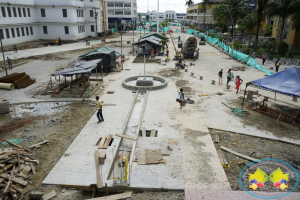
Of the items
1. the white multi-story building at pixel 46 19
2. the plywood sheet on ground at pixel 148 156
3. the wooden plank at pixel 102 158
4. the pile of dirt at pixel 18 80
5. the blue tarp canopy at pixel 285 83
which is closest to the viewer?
the wooden plank at pixel 102 158

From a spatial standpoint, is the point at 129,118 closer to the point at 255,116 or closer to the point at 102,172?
the point at 102,172

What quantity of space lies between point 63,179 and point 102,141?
266cm

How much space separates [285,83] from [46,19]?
A: 48805mm

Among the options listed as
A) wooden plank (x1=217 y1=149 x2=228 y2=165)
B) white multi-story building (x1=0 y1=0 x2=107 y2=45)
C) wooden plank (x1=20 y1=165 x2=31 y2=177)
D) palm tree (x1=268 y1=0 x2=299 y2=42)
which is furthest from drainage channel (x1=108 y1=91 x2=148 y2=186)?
white multi-story building (x1=0 y1=0 x2=107 y2=45)

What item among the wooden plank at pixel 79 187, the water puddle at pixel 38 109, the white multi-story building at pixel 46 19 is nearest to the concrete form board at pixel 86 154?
the wooden plank at pixel 79 187

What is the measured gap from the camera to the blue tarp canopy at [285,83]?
43.9ft

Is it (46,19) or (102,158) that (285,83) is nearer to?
(102,158)

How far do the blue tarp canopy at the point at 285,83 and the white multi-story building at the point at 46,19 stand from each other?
133ft

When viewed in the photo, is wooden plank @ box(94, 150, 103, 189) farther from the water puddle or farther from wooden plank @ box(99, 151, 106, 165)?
the water puddle

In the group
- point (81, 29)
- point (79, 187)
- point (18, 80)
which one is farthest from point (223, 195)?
point (81, 29)

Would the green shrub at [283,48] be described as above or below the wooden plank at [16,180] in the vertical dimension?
above

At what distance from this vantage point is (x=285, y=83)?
45.9 ft

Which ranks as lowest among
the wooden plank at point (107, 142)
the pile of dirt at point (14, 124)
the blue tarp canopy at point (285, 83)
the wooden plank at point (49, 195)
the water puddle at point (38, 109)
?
the wooden plank at point (49, 195)

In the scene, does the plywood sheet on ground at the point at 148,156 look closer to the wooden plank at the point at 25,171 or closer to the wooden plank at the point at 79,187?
the wooden plank at the point at 79,187
